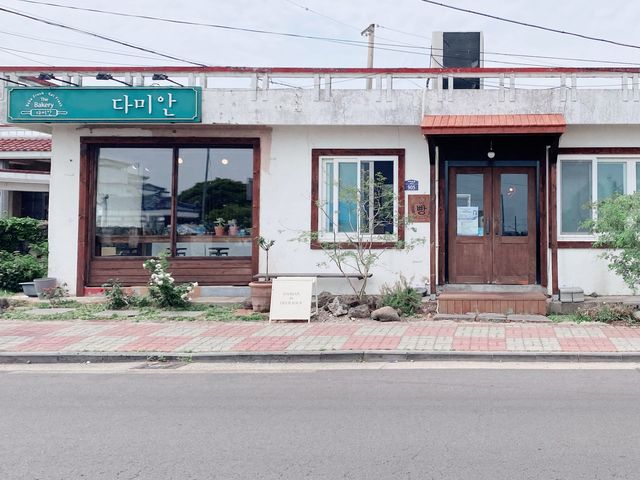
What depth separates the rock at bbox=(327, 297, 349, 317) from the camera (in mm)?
11398

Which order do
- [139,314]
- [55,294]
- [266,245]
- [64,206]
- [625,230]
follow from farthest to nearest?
[64,206] → [55,294] → [266,245] → [139,314] → [625,230]

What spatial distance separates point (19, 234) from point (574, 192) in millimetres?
13401

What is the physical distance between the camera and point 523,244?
12.9m

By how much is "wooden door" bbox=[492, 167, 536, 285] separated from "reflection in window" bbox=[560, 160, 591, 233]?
0.58m

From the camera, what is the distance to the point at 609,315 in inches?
413

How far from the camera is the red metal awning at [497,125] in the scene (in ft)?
38.1

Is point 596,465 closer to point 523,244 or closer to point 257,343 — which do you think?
point 257,343

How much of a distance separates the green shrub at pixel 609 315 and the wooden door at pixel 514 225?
2136 millimetres

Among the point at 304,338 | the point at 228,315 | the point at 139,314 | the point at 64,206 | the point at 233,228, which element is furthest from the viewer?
the point at 233,228

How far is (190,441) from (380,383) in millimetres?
2639

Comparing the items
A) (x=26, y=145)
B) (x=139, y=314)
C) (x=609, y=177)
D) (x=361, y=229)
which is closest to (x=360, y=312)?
(x=361, y=229)

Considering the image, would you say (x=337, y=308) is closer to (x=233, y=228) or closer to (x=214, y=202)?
(x=233, y=228)

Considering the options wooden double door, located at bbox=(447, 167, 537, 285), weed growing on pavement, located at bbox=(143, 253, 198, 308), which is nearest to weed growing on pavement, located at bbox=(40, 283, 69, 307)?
weed growing on pavement, located at bbox=(143, 253, 198, 308)

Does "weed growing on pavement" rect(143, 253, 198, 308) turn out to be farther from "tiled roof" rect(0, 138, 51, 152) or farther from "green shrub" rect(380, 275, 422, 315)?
"tiled roof" rect(0, 138, 51, 152)
